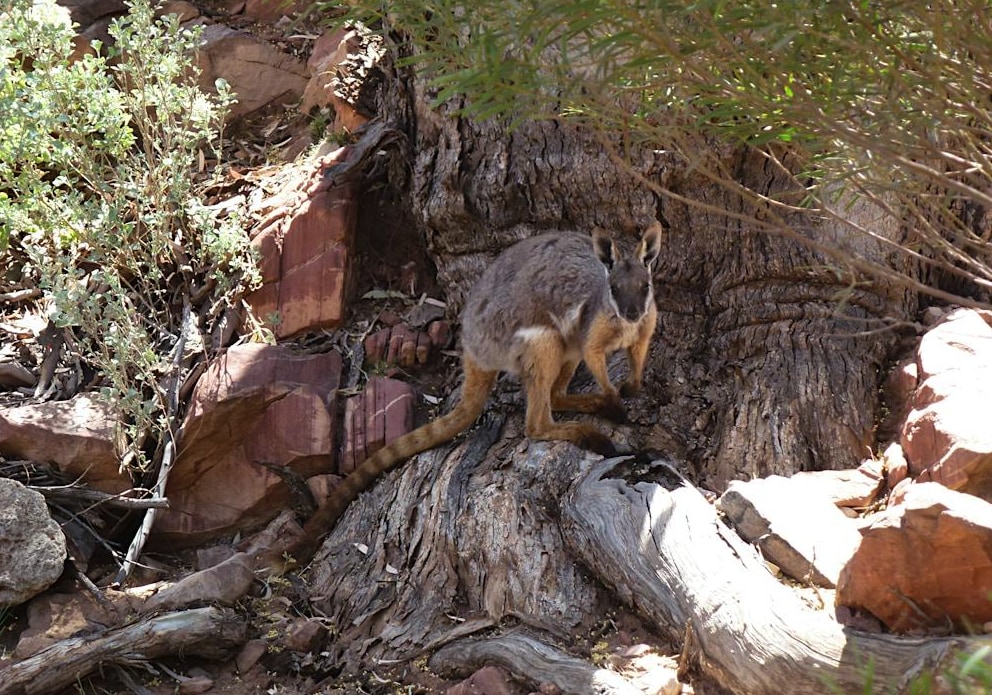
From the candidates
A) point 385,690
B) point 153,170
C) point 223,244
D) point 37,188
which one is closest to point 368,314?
point 223,244

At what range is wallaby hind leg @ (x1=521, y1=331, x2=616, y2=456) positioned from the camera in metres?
5.02

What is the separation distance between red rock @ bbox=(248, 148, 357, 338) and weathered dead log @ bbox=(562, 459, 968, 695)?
100 inches

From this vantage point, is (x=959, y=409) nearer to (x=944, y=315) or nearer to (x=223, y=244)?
(x=944, y=315)

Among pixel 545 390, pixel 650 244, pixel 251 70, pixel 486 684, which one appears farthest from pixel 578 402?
pixel 251 70

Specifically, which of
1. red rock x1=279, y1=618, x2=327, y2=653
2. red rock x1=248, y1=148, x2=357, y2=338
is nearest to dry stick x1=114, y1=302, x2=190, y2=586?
red rock x1=248, y1=148, x2=357, y2=338

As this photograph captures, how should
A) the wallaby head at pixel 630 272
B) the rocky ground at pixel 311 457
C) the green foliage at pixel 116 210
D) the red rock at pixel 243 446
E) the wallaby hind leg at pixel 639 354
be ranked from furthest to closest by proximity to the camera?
the red rock at pixel 243 446 < the green foliage at pixel 116 210 < the wallaby hind leg at pixel 639 354 < the wallaby head at pixel 630 272 < the rocky ground at pixel 311 457

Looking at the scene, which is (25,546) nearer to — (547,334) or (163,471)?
(163,471)

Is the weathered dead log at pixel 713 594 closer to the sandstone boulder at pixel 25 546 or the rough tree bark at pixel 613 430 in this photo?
the rough tree bark at pixel 613 430

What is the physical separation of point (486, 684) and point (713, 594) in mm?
1047

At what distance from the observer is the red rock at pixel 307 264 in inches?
248

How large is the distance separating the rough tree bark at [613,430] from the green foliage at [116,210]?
1.50 metres

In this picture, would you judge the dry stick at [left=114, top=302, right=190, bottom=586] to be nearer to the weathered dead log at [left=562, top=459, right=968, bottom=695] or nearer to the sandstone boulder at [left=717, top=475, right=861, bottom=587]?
the weathered dead log at [left=562, top=459, right=968, bottom=695]

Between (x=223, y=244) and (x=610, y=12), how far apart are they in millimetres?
4102

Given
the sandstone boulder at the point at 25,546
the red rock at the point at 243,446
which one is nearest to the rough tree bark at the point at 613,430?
the red rock at the point at 243,446
